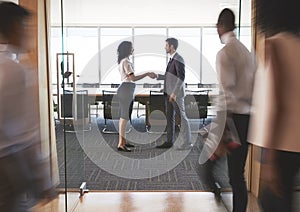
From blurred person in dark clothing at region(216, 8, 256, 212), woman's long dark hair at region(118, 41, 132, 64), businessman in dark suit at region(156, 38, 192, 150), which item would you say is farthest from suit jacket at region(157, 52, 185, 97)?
blurred person in dark clothing at region(216, 8, 256, 212)

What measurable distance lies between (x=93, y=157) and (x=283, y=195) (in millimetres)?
3374

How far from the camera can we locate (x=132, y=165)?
4141 mm

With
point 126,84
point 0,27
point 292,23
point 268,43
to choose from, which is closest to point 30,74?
point 0,27

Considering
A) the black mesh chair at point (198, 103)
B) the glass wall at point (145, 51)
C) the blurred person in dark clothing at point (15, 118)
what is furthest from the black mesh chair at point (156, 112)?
the blurred person in dark clothing at point (15, 118)

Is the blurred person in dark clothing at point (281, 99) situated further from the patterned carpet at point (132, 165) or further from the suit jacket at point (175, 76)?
the suit jacket at point (175, 76)

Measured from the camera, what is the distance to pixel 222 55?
6.57 ft

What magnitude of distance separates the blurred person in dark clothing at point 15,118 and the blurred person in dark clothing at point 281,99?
3.32 feet

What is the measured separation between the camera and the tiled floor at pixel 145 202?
270cm

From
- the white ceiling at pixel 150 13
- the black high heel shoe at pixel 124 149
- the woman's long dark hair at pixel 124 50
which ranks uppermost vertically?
the white ceiling at pixel 150 13

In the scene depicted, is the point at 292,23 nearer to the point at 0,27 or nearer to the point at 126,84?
the point at 0,27

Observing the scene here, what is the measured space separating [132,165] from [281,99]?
2.95 m

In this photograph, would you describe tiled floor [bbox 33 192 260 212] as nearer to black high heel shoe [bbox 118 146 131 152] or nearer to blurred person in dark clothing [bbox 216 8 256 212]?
blurred person in dark clothing [bbox 216 8 256 212]

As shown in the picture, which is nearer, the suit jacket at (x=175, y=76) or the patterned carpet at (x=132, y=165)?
the patterned carpet at (x=132, y=165)

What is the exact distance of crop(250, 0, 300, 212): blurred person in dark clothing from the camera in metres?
1.35
